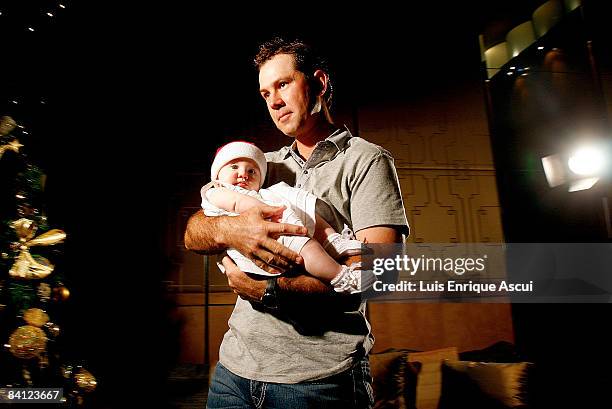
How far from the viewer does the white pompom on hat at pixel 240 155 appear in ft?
3.18

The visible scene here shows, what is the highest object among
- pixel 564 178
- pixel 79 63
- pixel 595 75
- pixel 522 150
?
pixel 595 75

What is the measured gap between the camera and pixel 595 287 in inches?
91.8

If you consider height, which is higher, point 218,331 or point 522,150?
point 522,150

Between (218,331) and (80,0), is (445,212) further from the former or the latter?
(80,0)

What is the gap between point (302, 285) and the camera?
801mm

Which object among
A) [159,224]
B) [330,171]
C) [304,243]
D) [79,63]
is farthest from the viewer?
[159,224]

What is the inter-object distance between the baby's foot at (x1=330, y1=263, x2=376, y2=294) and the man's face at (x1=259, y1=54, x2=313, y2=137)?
454mm

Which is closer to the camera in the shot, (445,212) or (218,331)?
(218,331)

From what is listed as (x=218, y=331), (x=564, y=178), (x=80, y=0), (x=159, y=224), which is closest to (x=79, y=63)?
(x=80, y=0)

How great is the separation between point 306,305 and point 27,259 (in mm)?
1206

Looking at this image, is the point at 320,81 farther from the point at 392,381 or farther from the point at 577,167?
the point at 577,167

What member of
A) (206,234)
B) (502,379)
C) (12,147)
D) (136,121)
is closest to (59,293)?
(12,147)

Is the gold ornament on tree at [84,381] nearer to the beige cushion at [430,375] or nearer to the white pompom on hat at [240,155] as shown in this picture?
the white pompom on hat at [240,155]

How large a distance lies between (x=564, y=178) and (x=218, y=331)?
2.34 metres
